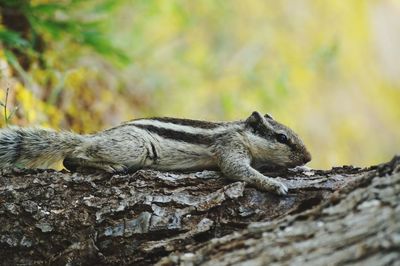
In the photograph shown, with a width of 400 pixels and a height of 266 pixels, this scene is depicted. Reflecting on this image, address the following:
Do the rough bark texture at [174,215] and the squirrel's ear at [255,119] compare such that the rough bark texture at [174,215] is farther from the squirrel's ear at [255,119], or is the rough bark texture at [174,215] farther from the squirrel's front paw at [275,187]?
the squirrel's ear at [255,119]

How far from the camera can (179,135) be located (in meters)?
3.53

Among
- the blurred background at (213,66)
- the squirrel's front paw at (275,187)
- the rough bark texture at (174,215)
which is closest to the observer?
the rough bark texture at (174,215)

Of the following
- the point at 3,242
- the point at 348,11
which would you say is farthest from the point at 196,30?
the point at 3,242

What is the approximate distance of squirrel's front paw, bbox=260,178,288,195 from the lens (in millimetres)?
2781

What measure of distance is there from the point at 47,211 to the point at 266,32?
20.8 ft

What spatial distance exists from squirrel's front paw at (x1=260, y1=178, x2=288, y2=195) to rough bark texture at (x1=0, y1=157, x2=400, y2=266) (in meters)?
0.03

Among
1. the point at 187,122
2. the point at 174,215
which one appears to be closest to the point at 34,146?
the point at 187,122

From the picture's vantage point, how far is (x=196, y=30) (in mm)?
8203

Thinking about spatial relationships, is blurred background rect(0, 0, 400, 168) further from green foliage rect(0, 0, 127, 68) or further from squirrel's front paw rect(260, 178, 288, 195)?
squirrel's front paw rect(260, 178, 288, 195)

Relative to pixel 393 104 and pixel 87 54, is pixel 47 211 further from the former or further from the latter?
pixel 393 104

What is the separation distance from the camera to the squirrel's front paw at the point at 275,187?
2781mm

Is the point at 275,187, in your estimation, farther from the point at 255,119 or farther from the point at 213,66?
the point at 213,66

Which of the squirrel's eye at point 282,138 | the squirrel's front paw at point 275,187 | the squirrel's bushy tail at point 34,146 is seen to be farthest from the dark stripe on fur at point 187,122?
the squirrel's front paw at point 275,187

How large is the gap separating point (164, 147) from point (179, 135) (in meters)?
0.12
